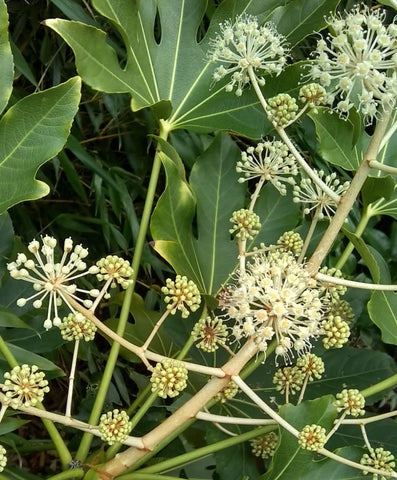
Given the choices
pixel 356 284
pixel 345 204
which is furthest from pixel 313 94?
pixel 356 284

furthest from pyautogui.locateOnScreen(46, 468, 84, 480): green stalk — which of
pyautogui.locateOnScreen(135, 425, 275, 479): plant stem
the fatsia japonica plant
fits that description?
pyautogui.locateOnScreen(135, 425, 275, 479): plant stem

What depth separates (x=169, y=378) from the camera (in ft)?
3.09

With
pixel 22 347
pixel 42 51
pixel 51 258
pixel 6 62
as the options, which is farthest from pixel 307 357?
pixel 42 51

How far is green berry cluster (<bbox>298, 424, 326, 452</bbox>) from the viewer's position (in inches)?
37.5

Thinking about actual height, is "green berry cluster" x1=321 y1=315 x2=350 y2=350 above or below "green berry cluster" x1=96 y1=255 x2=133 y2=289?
below

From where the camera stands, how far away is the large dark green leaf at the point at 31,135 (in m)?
0.98

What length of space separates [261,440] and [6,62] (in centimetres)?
86

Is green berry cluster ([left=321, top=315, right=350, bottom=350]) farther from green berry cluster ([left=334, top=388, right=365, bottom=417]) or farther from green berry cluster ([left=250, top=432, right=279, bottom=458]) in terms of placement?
green berry cluster ([left=250, top=432, right=279, bottom=458])

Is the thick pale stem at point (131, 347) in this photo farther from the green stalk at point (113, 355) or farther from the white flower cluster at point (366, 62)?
the white flower cluster at point (366, 62)

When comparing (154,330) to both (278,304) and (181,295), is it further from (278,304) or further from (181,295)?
(278,304)

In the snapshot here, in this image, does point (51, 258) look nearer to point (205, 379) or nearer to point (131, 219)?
point (205, 379)

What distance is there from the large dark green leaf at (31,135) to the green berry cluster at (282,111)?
12.3 inches

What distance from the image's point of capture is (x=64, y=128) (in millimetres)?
990

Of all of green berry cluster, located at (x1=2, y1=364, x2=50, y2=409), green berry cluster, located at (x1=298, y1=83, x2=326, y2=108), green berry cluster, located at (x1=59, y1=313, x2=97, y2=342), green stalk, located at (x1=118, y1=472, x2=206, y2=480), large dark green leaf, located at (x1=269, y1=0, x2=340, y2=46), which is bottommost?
green stalk, located at (x1=118, y1=472, x2=206, y2=480)
